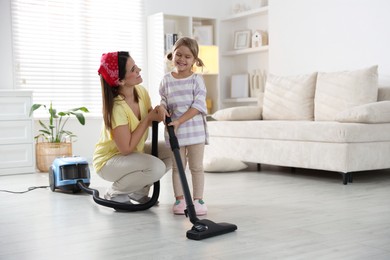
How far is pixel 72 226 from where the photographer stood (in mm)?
2346

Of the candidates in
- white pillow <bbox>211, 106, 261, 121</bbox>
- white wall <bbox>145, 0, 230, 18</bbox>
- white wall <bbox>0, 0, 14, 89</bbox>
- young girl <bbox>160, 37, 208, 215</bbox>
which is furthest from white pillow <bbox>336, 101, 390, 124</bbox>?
white wall <bbox>0, 0, 14, 89</bbox>

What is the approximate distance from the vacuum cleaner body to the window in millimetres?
2077

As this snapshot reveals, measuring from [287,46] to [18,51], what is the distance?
269cm

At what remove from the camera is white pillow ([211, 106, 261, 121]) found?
4.54 meters

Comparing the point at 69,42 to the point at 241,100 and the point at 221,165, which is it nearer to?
the point at 241,100

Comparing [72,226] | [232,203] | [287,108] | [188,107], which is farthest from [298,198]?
[287,108]

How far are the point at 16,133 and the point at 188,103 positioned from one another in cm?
247

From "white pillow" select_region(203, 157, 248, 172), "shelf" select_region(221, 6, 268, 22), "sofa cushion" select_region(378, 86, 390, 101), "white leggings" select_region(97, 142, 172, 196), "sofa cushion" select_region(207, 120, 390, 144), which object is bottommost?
"white pillow" select_region(203, 157, 248, 172)

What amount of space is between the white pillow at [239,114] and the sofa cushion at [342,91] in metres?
0.62

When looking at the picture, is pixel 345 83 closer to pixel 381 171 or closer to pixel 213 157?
pixel 381 171

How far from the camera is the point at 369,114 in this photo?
342 centimetres

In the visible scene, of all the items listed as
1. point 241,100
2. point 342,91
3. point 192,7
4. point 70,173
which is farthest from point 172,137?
point 192,7

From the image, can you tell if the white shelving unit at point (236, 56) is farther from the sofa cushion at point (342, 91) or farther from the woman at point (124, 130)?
the woman at point (124, 130)

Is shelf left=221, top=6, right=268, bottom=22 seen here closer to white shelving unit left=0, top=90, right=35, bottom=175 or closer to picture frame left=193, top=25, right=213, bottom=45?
picture frame left=193, top=25, right=213, bottom=45
